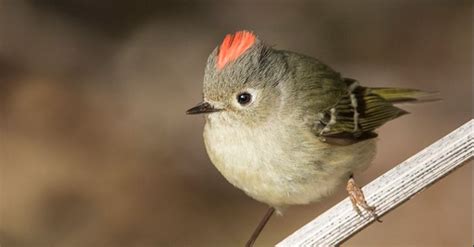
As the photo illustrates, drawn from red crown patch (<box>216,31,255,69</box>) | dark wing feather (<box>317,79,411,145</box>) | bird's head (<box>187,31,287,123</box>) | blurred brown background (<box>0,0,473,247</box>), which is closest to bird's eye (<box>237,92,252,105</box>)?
bird's head (<box>187,31,287,123</box>)

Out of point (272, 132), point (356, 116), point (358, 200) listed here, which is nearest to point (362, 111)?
point (356, 116)

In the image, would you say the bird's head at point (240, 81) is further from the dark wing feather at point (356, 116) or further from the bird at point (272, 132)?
the dark wing feather at point (356, 116)

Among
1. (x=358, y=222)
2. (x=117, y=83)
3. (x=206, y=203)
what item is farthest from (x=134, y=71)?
(x=358, y=222)

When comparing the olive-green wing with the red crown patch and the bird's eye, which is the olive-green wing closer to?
the bird's eye

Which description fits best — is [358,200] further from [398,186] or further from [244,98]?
[244,98]

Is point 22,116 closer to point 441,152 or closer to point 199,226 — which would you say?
point 199,226

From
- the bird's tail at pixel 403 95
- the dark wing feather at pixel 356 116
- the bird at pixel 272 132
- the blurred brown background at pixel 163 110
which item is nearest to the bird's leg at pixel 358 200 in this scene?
the bird at pixel 272 132

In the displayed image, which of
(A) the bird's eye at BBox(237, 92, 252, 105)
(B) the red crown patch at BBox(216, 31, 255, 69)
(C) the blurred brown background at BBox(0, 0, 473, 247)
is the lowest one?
(A) the bird's eye at BBox(237, 92, 252, 105)
